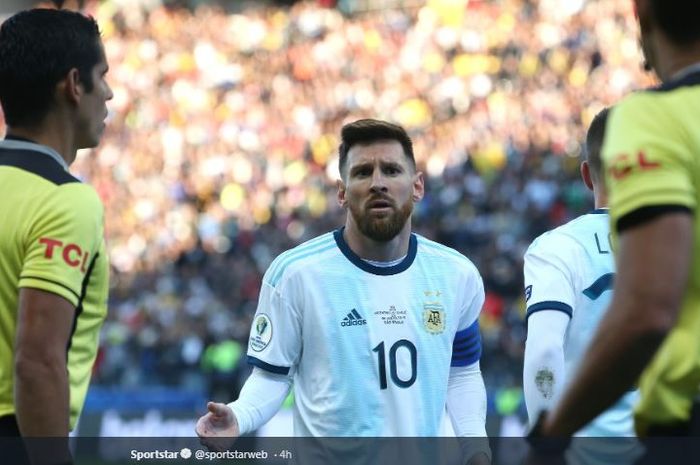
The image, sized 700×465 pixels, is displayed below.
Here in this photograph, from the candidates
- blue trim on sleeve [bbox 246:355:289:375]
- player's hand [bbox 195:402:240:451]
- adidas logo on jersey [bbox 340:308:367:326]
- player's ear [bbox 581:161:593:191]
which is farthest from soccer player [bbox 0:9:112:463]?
player's ear [bbox 581:161:593:191]

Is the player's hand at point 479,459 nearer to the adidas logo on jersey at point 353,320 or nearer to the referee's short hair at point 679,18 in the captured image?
the adidas logo on jersey at point 353,320

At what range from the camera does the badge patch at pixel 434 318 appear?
5207 mm

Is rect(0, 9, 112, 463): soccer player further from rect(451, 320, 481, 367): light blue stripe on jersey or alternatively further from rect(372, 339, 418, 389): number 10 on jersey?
rect(451, 320, 481, 367): light blue stripe on jersey

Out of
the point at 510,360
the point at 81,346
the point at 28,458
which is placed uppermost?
the point at 81,346

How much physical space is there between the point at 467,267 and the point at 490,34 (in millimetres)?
19058

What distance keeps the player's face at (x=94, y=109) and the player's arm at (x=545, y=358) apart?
1.89 m

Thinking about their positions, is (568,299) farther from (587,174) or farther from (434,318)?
(587,174)

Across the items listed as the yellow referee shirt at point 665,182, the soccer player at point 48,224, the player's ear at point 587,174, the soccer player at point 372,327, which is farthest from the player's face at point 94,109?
the player's ear at point 587,174

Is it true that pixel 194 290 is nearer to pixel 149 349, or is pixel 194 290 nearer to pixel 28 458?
pixel 149 349

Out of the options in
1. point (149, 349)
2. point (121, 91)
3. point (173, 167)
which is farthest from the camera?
point (121, 91)

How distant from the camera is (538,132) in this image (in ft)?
67.3

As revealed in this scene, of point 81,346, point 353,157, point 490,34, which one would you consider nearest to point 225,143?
point 490,34

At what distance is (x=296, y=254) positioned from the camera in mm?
5340

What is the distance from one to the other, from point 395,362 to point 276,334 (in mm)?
491
